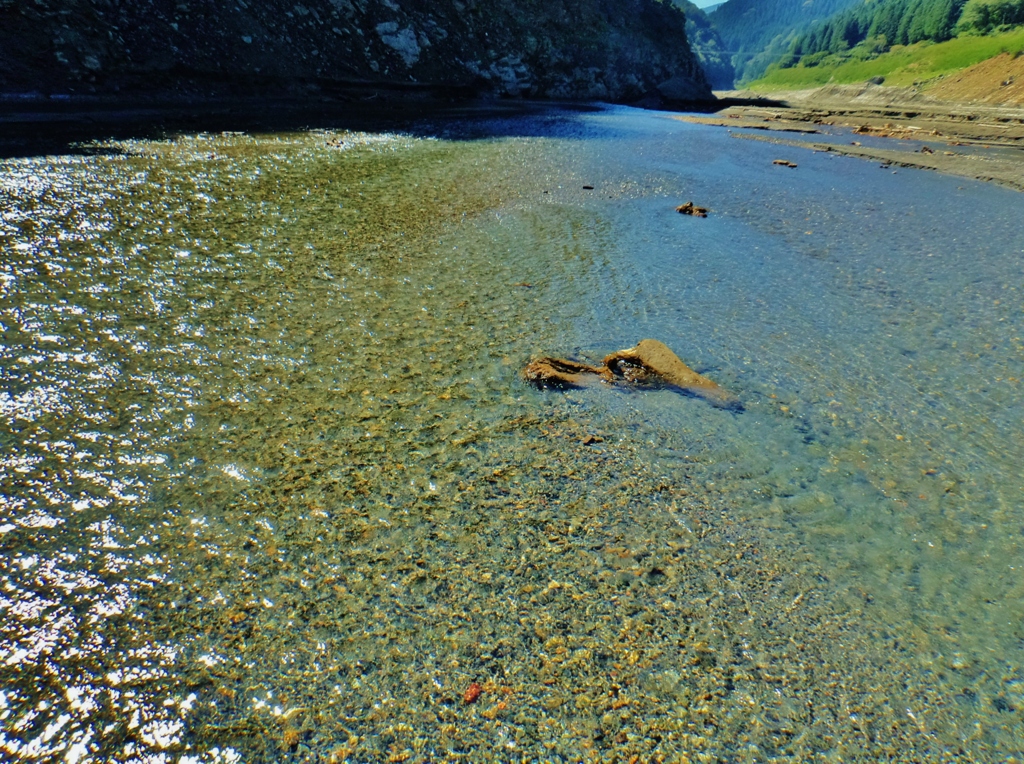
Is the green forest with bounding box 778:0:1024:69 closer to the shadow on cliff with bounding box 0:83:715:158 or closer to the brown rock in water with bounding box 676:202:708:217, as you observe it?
the shadow on cliff with bounding box 0:83:715:158

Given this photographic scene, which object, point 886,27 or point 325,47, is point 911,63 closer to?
point 886,27

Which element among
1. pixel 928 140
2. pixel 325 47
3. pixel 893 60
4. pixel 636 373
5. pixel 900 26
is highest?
pixel 900 26

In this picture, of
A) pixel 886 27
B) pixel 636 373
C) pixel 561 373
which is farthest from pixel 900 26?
pixel 561 373

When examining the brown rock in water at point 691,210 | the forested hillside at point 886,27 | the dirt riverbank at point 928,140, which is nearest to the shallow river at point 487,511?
the brown rock in water at point 691,210

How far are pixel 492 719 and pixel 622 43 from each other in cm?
6438

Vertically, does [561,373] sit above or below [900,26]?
below

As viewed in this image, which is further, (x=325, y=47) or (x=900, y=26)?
(x=900, y=26)

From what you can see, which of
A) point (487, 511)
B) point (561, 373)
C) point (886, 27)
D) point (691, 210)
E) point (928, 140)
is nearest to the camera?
point (487, 511)

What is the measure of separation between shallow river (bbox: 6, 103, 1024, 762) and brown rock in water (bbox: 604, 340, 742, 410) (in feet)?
0.45

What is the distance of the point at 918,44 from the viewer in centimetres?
10688

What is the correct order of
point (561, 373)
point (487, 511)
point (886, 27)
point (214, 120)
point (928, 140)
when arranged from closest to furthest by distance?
point (487, 511) < point (561, 373) < point (214, 120) < point (928, 140) < point (886, 27)

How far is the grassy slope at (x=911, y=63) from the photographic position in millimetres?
74750

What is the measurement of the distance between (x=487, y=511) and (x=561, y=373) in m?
1.49

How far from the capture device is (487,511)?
2.74m
